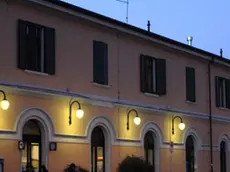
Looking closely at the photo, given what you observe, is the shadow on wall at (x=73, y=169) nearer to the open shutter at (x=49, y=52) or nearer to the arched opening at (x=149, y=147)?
the open shutter at (x=49, y=52)

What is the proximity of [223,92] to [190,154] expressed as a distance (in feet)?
16.4

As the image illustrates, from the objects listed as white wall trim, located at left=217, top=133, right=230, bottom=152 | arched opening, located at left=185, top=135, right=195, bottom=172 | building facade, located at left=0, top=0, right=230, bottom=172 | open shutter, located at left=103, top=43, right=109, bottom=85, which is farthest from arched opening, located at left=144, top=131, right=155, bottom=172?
white wall trim, located at left=217, top=133, right=230, bottom=152

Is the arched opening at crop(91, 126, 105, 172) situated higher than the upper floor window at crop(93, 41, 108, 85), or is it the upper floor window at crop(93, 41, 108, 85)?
the upper floor window at crop(93, 41, 108, 85)

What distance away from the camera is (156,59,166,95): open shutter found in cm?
2755

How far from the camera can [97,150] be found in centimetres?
2419

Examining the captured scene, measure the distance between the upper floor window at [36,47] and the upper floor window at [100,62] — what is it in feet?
8.82

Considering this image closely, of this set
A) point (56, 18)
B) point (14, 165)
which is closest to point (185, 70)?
point (56, 18)

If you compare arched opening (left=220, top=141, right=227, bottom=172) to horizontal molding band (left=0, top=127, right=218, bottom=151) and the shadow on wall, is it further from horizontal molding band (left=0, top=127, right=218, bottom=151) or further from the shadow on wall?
the shadow on wall

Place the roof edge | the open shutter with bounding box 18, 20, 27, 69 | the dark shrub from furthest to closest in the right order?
the roof edge
the open shutter with bounding box 18, 20, 27, 69
the dark shrub

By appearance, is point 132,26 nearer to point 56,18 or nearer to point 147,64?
point 147,64

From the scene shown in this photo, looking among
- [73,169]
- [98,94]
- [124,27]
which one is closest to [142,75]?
[124,27]

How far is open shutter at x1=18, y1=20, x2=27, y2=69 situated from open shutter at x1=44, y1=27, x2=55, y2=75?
3.50ft

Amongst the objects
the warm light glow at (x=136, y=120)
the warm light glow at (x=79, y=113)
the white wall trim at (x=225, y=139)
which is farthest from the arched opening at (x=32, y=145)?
the white wall trim at (x=225, y=139)

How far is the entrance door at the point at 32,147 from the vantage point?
20766 mm
